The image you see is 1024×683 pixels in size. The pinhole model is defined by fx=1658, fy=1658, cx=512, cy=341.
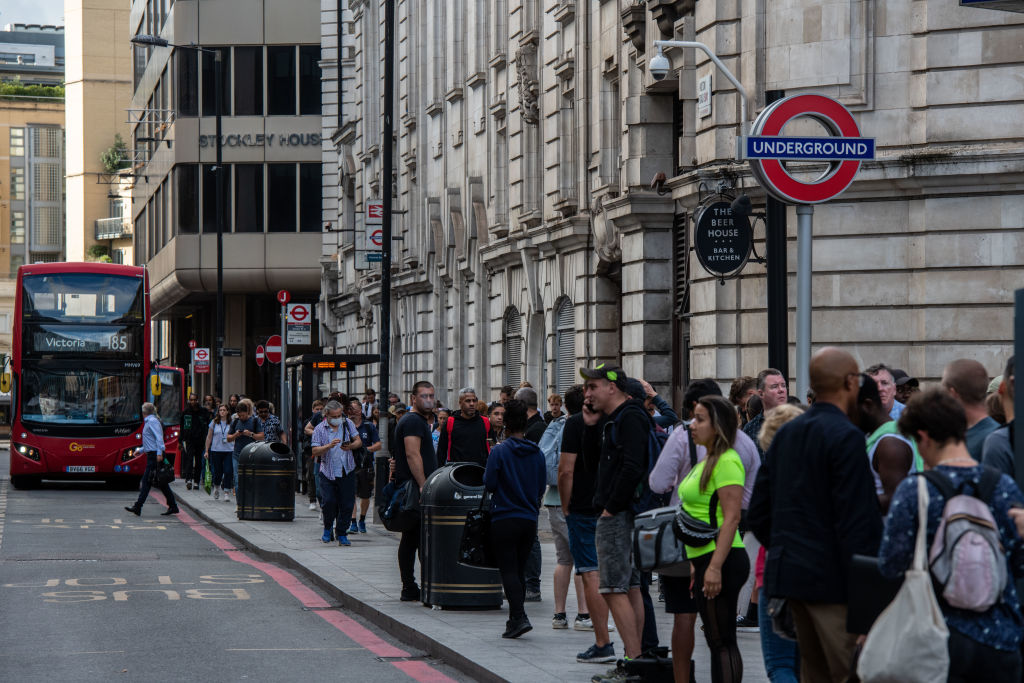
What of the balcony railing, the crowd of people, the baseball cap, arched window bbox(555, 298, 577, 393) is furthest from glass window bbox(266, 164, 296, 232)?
the balcony railing

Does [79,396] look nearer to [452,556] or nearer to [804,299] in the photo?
[452,556]

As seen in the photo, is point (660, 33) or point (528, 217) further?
point (528, 217)

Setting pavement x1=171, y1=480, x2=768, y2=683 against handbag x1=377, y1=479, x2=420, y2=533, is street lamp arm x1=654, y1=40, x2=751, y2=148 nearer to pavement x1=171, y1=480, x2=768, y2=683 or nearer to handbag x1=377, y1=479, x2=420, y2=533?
pavement x1=171, y1=480, x2=768, y2=683

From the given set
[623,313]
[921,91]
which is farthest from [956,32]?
[623,313]

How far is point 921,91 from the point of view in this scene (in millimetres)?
19562

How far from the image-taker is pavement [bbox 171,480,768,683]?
983 centimetres

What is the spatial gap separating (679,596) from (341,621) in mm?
5207

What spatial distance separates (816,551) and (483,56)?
28.8 metres

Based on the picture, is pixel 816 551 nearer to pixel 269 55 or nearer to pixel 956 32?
pixel 956 32

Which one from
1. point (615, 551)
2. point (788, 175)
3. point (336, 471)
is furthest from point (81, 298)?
point (615, 551)

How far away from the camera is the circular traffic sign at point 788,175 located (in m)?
9.84

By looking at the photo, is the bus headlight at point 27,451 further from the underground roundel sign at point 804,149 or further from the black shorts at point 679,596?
the black shorts at point 679,596

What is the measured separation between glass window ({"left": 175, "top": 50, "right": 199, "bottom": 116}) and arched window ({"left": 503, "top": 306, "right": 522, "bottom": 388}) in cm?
2750

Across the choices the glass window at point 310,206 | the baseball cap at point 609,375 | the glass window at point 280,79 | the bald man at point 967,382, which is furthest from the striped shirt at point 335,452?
the glass window at point 280,79
